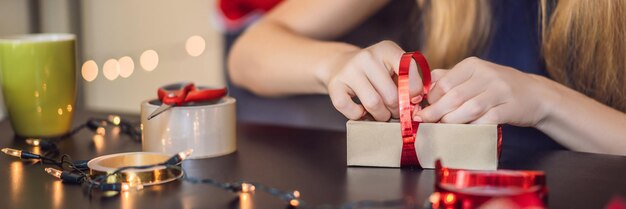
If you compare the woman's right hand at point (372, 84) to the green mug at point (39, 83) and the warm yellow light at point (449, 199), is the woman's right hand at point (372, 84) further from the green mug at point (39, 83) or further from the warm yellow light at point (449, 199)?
the green mug at point (39, 83)

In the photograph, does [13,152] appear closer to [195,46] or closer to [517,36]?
[517,36]

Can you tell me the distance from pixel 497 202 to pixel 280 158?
1.02 feet

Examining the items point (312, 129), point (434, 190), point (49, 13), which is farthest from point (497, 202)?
point (49, 13)

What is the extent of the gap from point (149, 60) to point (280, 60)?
3.70 ft

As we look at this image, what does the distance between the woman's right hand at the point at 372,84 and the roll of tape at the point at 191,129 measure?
5.1 inches

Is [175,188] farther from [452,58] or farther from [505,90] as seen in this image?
[452,58]

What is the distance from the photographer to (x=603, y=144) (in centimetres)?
97

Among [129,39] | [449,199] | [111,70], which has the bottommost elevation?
[111,70]

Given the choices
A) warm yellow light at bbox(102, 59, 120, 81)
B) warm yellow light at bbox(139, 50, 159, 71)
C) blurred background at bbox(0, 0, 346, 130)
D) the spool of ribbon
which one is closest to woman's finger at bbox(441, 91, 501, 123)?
the spool of ribbon

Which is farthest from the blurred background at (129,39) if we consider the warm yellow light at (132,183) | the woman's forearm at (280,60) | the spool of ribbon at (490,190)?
the spool of ribbon at (490,190)

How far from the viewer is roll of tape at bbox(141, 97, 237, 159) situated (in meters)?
0.88

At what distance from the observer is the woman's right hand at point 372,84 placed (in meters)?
0.85

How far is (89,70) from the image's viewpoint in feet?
8.23

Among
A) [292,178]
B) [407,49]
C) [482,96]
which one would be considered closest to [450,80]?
[482,96]
